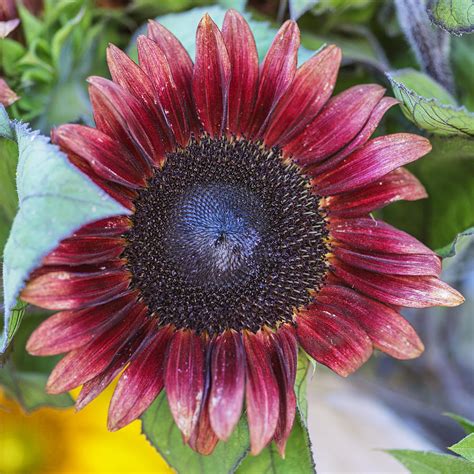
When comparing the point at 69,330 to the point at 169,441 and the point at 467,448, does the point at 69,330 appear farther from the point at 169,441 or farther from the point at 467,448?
the point at 467,448

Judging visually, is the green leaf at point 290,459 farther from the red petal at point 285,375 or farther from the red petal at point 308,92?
the red petal at point 308,92

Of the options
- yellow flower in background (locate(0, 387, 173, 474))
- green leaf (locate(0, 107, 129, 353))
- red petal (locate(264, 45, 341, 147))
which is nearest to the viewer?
green leaf (locate(0, 107, 129, 353))

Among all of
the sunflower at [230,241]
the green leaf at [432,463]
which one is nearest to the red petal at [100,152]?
the sunflower at [230,241]

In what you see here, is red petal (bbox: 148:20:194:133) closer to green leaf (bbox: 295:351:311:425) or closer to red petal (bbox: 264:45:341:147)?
red petal (bbox: 264:45:341:147)

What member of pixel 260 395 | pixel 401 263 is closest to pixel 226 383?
→ pixel 260 395

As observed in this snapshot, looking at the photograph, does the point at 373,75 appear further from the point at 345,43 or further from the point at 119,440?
the point at 119,440

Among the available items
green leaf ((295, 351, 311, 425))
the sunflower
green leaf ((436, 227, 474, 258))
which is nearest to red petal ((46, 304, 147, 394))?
the sunflower
